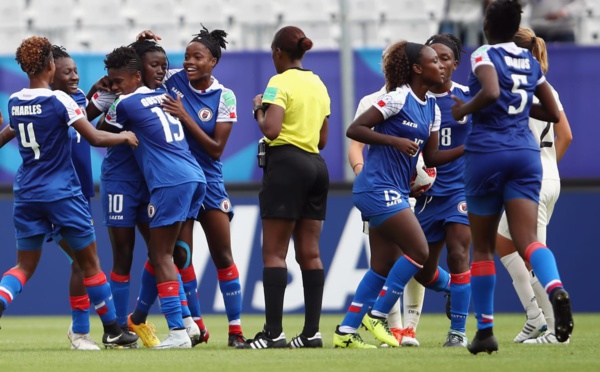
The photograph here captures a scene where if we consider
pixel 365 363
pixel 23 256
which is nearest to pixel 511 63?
pixel 365 363

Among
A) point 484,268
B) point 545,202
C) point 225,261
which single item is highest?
point 484,268

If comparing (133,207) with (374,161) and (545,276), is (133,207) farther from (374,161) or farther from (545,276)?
(545,276)

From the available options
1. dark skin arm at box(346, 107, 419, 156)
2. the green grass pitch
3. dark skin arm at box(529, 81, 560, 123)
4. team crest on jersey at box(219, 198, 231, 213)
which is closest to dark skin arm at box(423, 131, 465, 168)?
dark skin arm at box(346, 107, 419, 156)

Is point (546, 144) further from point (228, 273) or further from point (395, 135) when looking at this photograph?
point (228, 273)

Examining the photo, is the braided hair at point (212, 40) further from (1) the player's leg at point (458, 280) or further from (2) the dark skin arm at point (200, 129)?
(1) the player's leg at point (458, 280)

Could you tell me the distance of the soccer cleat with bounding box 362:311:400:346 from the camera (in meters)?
7.79

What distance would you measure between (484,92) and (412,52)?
123 cm

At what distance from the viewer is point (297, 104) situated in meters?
7.77

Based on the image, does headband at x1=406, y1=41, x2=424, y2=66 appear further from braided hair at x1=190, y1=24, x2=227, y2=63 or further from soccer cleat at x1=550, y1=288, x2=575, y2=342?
soccer cleat at x1=550, y1=288, x2=575, y2=342

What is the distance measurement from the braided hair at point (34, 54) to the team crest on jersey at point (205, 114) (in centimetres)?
121

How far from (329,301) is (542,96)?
633 cm

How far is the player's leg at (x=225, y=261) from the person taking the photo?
27.4ft

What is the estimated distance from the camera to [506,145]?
6.63m

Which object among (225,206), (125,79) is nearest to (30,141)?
(125,79)
